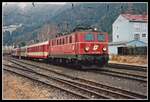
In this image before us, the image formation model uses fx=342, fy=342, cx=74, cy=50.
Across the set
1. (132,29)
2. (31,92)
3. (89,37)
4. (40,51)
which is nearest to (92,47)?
(89,37)

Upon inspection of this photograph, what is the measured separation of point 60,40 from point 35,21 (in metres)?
79.4

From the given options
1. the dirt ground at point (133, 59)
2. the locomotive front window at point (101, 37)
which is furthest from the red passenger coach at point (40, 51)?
the locomotive front window at point (101, 37)

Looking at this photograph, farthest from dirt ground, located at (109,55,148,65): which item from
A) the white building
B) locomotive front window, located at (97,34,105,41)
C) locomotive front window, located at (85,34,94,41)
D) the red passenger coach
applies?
the white building

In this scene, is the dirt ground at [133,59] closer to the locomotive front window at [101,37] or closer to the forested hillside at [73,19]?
the locomotive front window at [101,37]

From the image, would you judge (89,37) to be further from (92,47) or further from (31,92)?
(31,92)

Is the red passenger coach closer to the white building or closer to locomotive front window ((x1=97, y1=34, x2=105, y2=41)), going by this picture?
locomotive front window ((x1=97, y1=34, x2=105, y2=41))

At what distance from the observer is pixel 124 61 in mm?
35094

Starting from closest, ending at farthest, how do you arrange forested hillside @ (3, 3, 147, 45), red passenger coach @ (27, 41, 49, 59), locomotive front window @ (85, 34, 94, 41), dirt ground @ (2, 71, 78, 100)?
dirt ground @ (2, 71, 78, 100), locomotive front window @ (85, 34, 94, 41), red passenger coach @ (27, 41, 49, 59), forested hillside @ (3, 3, 147, 45)

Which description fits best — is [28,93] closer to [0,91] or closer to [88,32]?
[0,91]

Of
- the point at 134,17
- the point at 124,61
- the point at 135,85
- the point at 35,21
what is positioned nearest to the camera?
the point at 135,85

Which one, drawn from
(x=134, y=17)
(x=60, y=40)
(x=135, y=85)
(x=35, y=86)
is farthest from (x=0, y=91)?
(x=134, y=17)

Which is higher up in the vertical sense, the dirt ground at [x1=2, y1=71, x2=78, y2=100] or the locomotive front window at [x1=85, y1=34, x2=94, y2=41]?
the locomotive front window at [x1=85, y1=34, x2=94, y2=41]

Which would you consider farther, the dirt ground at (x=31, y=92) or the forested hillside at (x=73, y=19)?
the forested hillside at (x=73, y=19)

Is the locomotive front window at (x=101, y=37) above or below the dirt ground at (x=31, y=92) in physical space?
above
